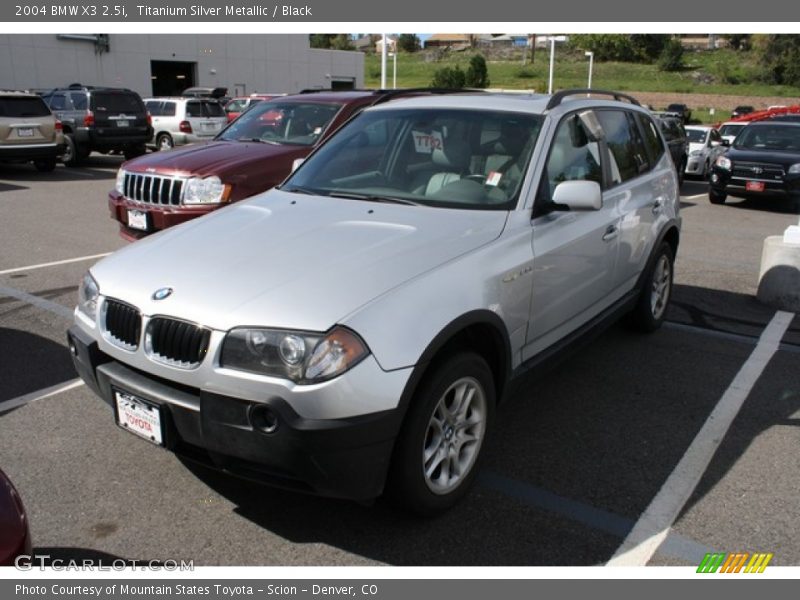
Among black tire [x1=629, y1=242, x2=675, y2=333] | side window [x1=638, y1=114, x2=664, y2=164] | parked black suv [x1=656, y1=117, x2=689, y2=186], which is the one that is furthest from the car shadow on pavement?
parked black suv [x1=656, y1=117, x2=689, y2=186]

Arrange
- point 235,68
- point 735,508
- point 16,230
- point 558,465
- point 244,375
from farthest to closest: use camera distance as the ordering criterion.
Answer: point 235,68 < point 16,230 < point 558,465 < point 735,508 < point 244,375

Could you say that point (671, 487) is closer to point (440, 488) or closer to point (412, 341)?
point (440, 488)

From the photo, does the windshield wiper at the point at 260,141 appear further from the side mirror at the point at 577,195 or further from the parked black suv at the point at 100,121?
the parked black suv at the point at 100,121

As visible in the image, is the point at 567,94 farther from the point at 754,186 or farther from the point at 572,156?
the point at 754,186

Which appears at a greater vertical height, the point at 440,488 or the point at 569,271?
the point at 569,271

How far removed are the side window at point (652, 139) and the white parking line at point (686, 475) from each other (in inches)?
66.5

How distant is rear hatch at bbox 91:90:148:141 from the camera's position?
18094 mm

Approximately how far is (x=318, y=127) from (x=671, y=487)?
18.9 ft

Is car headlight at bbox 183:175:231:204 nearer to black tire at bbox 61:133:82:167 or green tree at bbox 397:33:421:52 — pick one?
black tire at bbox 61:133:82:167

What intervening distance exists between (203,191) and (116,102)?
1327cm

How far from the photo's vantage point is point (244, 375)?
277 cm

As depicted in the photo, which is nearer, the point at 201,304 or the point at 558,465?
the point at 201,304

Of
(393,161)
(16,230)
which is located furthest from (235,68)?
(393,161)

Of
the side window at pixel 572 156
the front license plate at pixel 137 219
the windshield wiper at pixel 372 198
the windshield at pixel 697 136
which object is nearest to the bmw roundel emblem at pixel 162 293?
the windshield wiper at pixel 372 198
